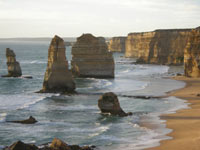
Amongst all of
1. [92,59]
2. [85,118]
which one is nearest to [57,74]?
[85,118]

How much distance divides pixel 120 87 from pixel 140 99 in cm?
1362

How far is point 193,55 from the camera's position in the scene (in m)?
→ 73.0

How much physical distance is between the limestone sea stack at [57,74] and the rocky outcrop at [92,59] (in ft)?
72.6

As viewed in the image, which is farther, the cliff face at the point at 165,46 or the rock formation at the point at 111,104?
the cliff face at the point at 165,46

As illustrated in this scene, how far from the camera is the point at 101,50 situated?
7744cm

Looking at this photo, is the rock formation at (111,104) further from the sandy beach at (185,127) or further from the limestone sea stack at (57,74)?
the limestone sea stack at (57,74)

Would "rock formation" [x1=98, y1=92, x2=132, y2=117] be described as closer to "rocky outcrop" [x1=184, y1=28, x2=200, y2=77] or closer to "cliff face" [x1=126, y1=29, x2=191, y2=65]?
"rocky outcrop" [x1=184, y1=28, x2=200, y2=77]

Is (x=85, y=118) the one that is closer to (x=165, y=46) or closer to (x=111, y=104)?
(x=111, y=104)

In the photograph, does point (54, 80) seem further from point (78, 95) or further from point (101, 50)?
point (101, 50)

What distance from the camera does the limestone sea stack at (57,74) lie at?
2122 inches

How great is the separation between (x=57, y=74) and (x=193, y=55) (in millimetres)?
31383

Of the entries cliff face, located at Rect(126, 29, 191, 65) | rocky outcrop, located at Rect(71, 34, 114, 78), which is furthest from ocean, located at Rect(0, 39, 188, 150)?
Answer: cliff face, located at Rect(126, 29, 191, 65)

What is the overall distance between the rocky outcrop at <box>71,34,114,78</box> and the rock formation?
39.3m

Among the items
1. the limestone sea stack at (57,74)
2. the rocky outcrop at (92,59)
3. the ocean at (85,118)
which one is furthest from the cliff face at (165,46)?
the limestone sea stack at (57,74)
